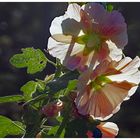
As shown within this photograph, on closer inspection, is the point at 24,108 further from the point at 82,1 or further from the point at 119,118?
the point at 119,118

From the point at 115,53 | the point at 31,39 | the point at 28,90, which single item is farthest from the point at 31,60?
the point at 31,39

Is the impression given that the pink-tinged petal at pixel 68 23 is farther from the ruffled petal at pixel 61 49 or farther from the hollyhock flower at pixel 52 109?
the hollyhock flower at pixel 52 109

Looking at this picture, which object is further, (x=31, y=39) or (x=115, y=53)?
(x=31, y=39)

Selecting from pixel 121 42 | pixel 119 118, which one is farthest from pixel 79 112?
pixel 119 118

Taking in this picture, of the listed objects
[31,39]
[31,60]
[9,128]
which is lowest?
[31,39]

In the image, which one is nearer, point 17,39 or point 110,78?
point 110,78

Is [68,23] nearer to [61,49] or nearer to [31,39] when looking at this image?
[61,49]

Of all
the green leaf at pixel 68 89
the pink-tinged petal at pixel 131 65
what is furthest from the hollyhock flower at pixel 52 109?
the pink-tinged petal at pixel 131 65
